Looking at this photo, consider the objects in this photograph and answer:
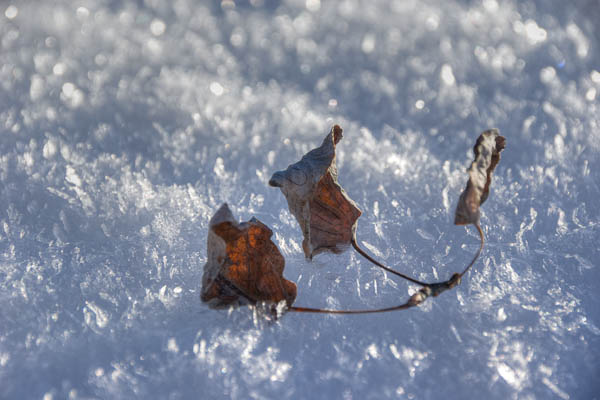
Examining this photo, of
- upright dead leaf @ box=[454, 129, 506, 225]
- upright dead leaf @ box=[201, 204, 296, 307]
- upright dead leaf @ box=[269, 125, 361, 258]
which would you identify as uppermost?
upright dead leaf @ box=[454, 129, 506, 225]

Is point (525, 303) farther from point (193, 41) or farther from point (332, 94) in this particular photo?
point (193, 41)

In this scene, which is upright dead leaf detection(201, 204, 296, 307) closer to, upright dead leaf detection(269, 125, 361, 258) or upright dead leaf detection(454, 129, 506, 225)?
upright dead leaf detection(269, 125, 361, 258)

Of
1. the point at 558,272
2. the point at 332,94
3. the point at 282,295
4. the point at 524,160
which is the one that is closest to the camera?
the point at 282,295

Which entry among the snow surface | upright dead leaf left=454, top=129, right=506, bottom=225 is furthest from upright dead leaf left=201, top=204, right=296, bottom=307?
upright dead leaf left=454, top=129, right=506, bottom=225

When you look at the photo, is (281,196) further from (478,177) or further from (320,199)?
(478,177)

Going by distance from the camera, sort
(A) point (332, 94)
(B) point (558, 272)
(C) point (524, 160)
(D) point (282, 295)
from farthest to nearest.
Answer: (A) point (332, 94) → (C) point (524, 160) → (B) point (558, 272) → (D) point (282, 295)

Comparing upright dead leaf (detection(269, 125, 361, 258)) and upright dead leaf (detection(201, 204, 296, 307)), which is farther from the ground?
upright dead leaf (detection(269, 125, 361, 258))

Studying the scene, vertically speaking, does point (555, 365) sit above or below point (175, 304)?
above

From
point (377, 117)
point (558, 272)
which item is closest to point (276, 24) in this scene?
point (377, 117)
